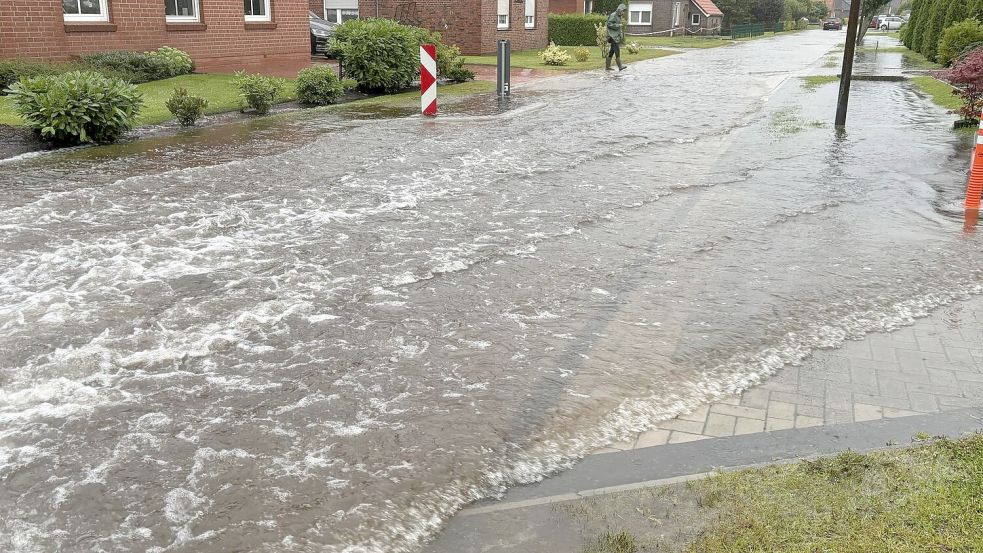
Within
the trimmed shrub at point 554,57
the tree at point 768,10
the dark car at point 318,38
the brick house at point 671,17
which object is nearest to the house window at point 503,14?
the trimmed shrub at point 554,57

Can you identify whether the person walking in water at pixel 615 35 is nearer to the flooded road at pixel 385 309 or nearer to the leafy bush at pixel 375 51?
the leafy bush at pixel 375 51

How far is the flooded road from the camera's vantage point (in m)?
3.70

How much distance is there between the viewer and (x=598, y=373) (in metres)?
4.86

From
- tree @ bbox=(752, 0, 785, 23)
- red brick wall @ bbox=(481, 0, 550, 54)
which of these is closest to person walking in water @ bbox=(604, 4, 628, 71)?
red brick wall @ bbox=(481, 0, 550, 54)

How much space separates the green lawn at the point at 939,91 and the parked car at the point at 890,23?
76371 mm

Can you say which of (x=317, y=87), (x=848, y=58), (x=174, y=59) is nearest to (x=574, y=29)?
(x=174, y=59)

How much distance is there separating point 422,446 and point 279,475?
0.69 metres

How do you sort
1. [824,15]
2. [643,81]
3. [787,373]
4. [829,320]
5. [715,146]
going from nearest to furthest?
[787,373] → [829,320] → [715,146] → [643,81] → [824,15]

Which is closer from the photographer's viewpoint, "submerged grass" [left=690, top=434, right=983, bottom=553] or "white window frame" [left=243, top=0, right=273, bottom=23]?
"submerged grass" [left=690, top=434, right=983, bottom=553]

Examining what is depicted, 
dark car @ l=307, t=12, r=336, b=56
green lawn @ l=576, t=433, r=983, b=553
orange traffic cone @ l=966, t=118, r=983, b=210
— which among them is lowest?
green lawn @ l=576, t=433, r=983, b=553

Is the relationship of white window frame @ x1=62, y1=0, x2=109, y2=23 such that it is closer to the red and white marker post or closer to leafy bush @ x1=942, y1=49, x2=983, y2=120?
the red and white marker post

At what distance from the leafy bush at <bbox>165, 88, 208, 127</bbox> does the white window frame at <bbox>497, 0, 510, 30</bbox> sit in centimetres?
2285

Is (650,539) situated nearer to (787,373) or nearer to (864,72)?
(787,373)

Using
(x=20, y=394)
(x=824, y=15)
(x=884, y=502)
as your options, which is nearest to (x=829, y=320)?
(x=884, y=502)
